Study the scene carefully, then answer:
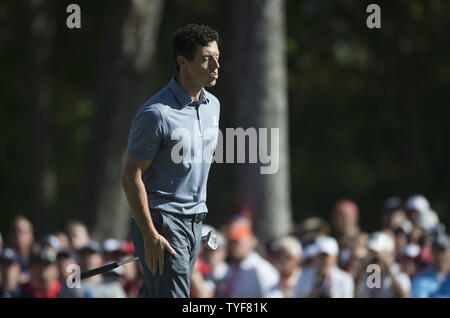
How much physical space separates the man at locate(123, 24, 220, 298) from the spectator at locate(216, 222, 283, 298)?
388 centimetres

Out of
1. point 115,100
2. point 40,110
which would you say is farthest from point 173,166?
point 40,110

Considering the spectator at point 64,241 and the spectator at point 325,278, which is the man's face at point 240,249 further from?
the spectator at point 64,241

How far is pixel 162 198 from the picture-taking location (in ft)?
14.5

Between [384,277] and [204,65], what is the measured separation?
12.0 ft

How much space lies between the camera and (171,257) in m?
4.37

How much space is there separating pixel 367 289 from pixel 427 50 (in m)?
10.9

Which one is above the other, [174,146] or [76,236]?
[174,146]

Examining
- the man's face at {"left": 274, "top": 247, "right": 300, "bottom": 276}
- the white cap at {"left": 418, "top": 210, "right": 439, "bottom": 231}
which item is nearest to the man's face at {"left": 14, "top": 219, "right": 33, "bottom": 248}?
the man's face at {"left": 274, "top": 247, "right": 300, "bottom": 276}

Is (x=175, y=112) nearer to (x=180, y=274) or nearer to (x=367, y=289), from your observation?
(x=180, y=274)

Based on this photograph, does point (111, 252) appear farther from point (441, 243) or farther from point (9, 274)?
point (441, 243)

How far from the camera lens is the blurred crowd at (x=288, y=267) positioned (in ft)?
24.6

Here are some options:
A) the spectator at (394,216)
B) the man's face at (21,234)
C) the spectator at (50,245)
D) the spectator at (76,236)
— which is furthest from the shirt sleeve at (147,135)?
the man's face at (21,234)

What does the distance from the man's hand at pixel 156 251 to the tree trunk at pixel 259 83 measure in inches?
A: 246

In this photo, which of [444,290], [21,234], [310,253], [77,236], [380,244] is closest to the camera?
[444,290]
